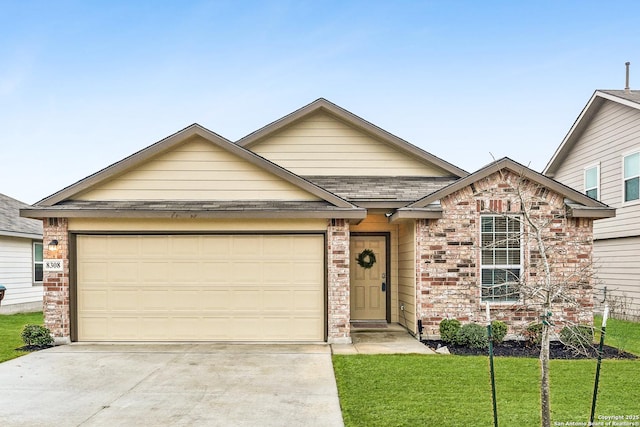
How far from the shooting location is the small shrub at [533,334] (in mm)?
9445

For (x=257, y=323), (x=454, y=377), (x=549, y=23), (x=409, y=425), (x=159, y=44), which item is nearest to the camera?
(x=409, y=425)

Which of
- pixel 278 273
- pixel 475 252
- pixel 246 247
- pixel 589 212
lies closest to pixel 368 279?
pixel 475 252

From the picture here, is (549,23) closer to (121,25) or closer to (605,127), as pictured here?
(605,127)

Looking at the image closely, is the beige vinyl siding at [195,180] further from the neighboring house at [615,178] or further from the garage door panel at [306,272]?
the neighboring house at [615,178]

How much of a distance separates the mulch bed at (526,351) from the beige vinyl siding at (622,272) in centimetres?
484

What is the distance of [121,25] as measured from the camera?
1872 cm

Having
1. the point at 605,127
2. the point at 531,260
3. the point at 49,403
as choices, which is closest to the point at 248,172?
the point at 49,403

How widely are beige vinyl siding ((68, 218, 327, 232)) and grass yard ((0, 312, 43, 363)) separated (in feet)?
8.62

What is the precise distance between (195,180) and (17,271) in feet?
38.0

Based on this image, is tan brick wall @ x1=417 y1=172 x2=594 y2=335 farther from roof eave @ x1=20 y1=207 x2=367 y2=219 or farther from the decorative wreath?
the decorative wreath

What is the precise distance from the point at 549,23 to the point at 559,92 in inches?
219

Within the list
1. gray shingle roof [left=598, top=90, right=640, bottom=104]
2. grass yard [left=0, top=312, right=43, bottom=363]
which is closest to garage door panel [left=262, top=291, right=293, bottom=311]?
grass yard [left=0, top=312, right=43, bottom=363]

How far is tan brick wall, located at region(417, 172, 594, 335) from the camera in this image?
10117mm

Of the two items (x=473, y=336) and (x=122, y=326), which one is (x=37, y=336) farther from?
(x=473, y=336)
